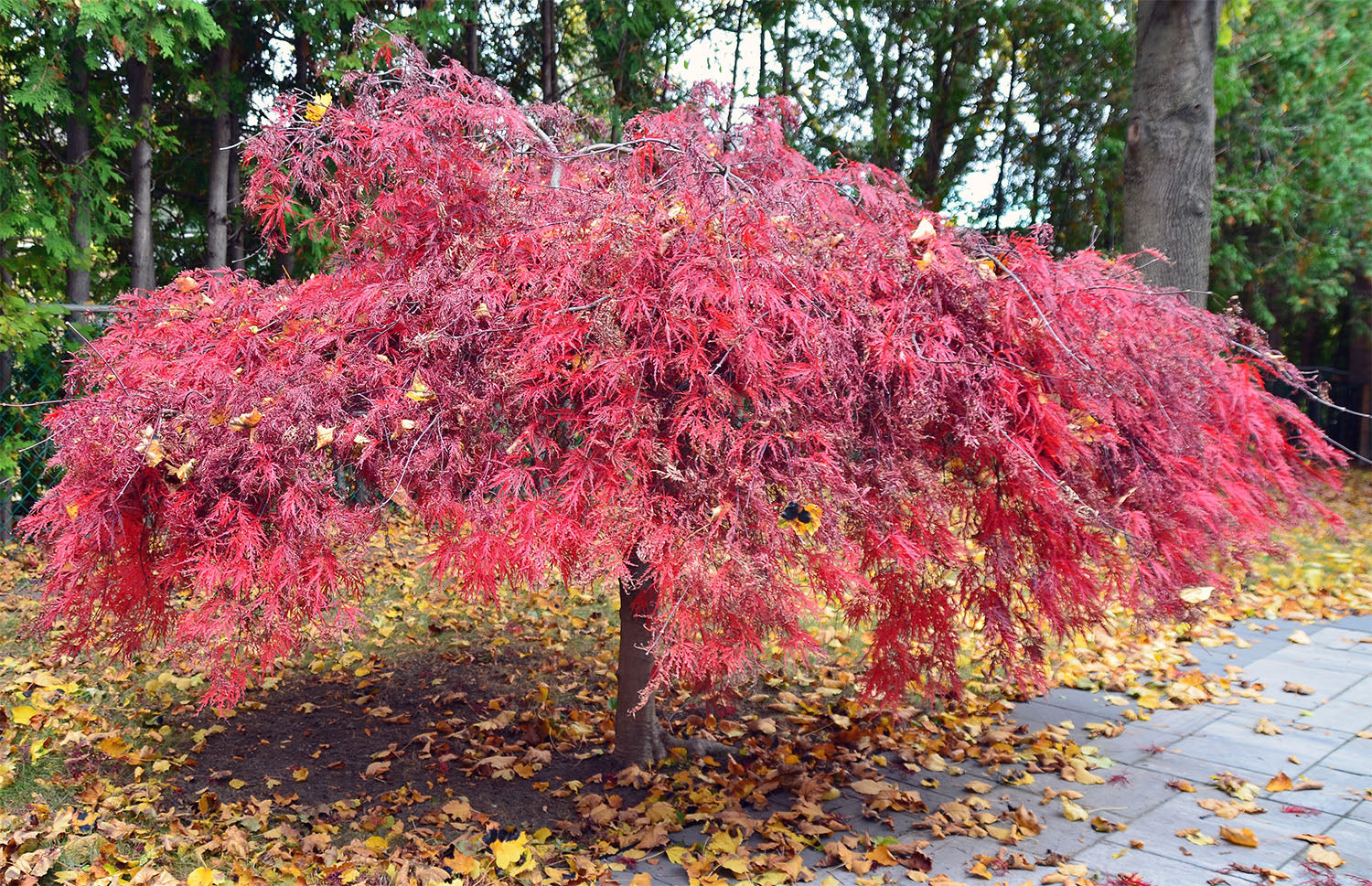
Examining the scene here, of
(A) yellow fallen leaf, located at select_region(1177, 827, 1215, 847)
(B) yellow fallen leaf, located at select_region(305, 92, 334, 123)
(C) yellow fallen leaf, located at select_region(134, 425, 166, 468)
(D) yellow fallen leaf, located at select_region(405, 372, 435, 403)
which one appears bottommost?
(A) yellow fallen leaf, located at select_region(1177, 827, 1215, 847)

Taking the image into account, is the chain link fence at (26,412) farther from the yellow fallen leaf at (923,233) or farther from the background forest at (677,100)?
the yellow fallen leaf at (923,233)

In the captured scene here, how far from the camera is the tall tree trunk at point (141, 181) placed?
673cm

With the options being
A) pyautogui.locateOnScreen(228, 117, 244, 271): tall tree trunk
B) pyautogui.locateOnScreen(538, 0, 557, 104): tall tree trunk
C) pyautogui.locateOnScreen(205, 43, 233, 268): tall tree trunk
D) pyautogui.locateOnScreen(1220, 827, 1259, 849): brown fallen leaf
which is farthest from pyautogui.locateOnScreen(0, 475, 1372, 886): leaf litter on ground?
pyautogui.locateOnScreen(538, 0, 557, 104): tall tree trunk

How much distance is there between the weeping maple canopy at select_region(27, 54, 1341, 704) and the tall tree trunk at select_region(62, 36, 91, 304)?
4.06 meters

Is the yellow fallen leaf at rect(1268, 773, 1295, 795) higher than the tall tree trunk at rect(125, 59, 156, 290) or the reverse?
the reverse

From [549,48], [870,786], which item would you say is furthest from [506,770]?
[549,48]

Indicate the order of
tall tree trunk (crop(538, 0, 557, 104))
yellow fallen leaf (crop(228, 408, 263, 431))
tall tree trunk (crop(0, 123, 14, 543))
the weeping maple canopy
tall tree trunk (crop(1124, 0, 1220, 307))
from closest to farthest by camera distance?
1. the weeping maple canopy
2. yellow fallen leaf (crop(228, 408, 263, 431))
3. tall tree trunk (crop(1124, 0, 1220, 307))
4. tall tree trunk (crop(0, 123, 14, 543))
5. tall tree trunk (crop(538, 0, 557, 104))

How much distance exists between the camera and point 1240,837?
3.04 metres

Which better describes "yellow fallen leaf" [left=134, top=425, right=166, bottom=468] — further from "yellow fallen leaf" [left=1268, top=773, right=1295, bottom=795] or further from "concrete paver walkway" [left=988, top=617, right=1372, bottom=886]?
"yellow fallen leaf" [left=1268, top=773, right=1295, bottom=795]

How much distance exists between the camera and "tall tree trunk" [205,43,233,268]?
23.2ft

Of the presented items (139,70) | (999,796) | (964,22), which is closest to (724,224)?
(999,796)

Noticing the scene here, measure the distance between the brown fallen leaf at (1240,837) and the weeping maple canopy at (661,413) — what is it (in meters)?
0.83

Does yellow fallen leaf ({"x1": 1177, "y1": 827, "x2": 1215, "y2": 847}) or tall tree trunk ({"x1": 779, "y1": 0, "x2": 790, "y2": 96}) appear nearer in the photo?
yellow fallen leaf ({"x1": 1177, "y1": 827, "x2": 1215, "y2": 847})

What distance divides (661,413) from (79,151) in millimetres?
5982
